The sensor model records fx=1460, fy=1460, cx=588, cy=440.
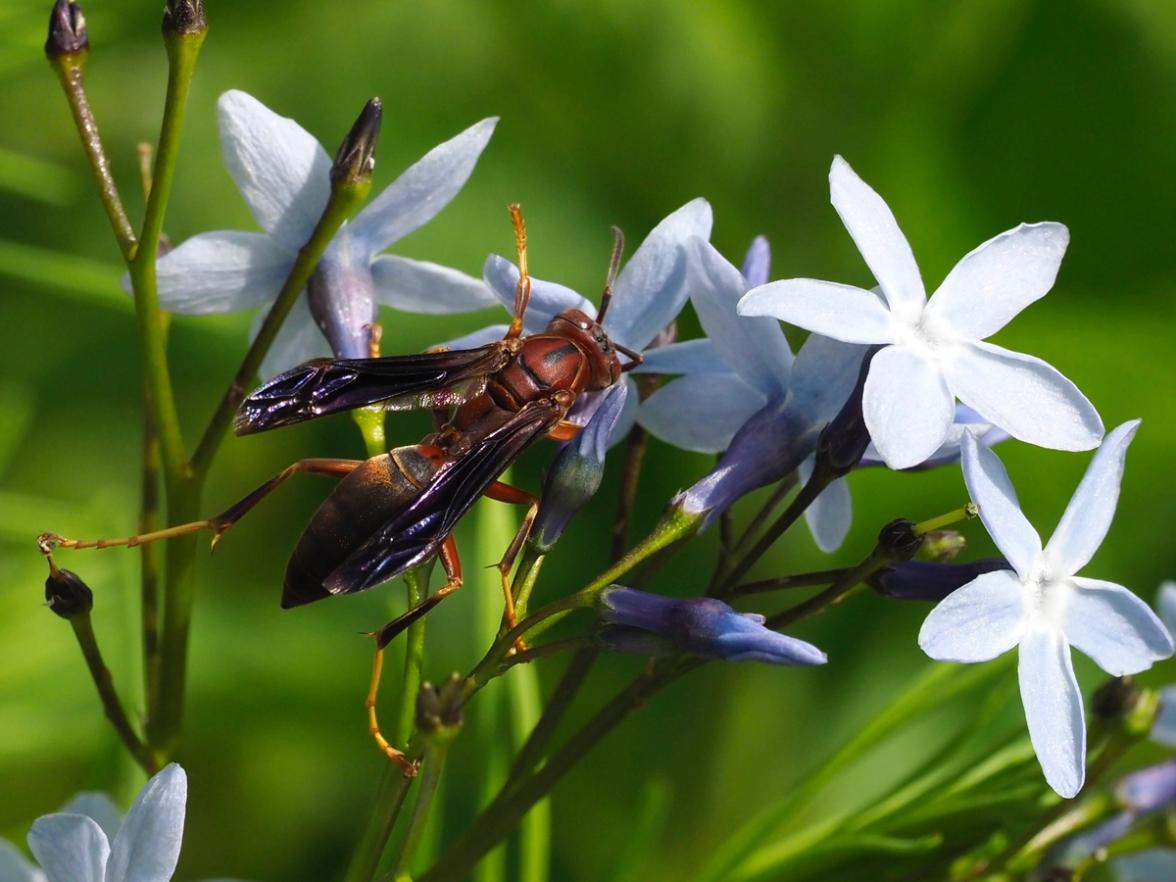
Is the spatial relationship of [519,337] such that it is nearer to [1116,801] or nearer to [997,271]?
[997,271]

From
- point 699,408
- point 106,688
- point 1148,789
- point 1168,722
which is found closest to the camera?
point 106,688

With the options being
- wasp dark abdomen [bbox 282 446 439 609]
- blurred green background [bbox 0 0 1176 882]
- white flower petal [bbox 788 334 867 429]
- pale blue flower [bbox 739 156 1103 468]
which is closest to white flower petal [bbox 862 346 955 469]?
pale blue flower [bbox 739 156 1103 468]

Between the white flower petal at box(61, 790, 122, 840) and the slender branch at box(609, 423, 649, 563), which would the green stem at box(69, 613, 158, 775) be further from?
the slender branch at box(609, 423, 649, 563)

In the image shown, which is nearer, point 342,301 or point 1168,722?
point 342,301

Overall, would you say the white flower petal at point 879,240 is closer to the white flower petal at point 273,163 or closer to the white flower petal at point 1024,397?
the white flower petal at point 1024,397

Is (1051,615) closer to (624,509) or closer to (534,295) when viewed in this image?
(624,509)

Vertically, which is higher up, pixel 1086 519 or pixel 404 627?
pixel 1086 519

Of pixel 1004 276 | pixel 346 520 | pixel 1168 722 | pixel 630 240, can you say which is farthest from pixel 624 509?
pixel 630 240

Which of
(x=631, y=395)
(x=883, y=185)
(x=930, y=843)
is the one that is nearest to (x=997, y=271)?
(x=631, y=395)
